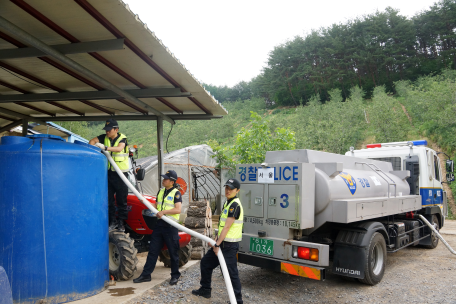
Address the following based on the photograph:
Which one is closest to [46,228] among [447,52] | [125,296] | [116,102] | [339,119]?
[125,296]

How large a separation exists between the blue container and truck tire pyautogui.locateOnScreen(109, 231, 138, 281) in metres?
0.71

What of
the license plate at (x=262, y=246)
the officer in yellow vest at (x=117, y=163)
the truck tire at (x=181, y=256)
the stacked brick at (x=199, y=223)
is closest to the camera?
the license plate at (x=262, y=246)

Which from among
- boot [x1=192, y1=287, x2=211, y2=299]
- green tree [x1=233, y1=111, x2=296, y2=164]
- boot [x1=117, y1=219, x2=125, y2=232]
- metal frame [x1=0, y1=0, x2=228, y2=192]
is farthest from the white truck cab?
boot [x1=117, y1=219, x2=125, y2=232]

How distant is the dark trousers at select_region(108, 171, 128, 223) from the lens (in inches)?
225

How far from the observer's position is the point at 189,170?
1489 cm

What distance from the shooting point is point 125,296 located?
4.77 meters

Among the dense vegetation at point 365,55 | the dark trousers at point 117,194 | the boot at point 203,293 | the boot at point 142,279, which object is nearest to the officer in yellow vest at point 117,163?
the dark trousers at point 117,194

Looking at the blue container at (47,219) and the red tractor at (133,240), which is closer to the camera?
the blue container at (47,219)

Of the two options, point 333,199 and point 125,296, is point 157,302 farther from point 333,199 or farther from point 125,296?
point 333,199

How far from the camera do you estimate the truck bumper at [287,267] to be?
4797mm

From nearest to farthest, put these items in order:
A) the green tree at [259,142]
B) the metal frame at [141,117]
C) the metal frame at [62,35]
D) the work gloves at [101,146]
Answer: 1. the metal frame at [62,35]
2. the work gloves at [101,146]
3. the metal frame at [141,117]
4. the green tree at [259,142]

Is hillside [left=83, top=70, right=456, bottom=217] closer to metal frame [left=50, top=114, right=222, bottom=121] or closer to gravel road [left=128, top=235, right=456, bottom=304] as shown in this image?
metal frame [left=50, top=114, right=222, bottom=121]

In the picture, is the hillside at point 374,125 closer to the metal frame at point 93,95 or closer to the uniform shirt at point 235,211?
the metal frame at point 93,95

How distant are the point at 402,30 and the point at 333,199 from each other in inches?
1934
